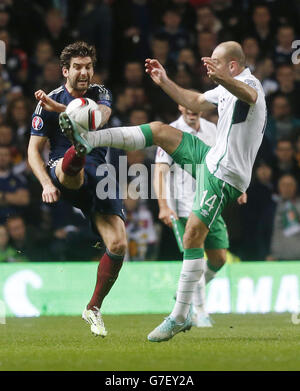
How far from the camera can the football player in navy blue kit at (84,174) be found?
749 cm

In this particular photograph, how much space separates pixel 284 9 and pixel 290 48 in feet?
2.94

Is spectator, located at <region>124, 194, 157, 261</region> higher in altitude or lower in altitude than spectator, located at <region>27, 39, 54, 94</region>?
lower

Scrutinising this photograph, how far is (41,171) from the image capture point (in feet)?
25.1

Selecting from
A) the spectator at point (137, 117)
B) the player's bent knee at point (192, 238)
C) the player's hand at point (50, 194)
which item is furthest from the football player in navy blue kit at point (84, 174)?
the spectator at point (137, 117)

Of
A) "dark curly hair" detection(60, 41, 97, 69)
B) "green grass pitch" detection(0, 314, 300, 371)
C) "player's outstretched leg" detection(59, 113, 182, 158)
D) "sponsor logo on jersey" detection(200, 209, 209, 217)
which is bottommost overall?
"green grass pitch" detection(0, 314, 300, 371)

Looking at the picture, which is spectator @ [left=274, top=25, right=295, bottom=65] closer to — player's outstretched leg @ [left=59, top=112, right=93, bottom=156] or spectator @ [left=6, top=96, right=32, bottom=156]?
spectator @ [left=6, top=96, right=32, bottom=156]

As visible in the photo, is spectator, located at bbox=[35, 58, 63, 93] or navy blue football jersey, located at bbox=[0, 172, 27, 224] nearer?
navy blue football jersey, located at bbox=[0, 172, 27, 224]

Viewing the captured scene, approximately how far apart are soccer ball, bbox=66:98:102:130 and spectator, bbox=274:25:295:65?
24.4 ft

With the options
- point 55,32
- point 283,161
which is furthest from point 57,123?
point 55,32

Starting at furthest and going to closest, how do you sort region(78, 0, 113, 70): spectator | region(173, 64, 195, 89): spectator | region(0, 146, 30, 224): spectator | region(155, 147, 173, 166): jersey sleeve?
region(78, 0, 113, 70): spectator, region(173, 64, 195, 89): spectator, region(0, 146, 30, 224): spectator, region(155, 147, 173, 166): jersey sleeve

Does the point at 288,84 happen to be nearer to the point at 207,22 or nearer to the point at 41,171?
the point at 207,22

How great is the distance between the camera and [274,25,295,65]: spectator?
45.7 ft

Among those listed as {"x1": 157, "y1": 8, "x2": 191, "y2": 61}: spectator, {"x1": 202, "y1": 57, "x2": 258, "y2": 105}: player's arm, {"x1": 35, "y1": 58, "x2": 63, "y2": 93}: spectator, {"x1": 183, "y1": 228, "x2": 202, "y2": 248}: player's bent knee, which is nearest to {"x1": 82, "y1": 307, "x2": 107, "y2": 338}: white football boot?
{"x1": 183, "y1": 228, "x2": 202, "y2": 248}: player's bent knee

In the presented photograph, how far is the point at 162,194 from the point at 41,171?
1.96m
